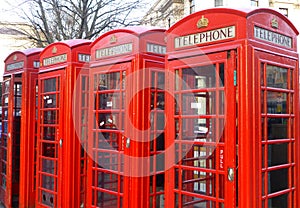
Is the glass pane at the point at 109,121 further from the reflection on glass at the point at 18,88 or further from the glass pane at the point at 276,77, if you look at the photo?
the reflection on glass at the point at 18,88

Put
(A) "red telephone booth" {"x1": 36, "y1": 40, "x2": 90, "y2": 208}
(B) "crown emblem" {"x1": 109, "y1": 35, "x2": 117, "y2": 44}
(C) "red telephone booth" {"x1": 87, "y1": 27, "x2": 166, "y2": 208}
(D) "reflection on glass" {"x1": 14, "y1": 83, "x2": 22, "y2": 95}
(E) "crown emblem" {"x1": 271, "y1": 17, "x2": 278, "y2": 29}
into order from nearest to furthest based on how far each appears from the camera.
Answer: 1. (E) "crown emblem" {"x1": 271, "y1": 17, "x2": 278, "y2": 29}
2. (C) "red telephone booth" {"x1": 87, "y1": 27, "x2": 166, "y2": 208}
3. (B) "crown emblem" {"x1": 109, "y1": 35, "x2": 117, "y2": 44}
4. (A) "red telephone booth" {"x1": 36, "y1": 40, "x2": 90, "y2": 208}
5. (D) "reflection on glass" {"x1": 14, "y1": 83, "x2": 22, "y2": 95}

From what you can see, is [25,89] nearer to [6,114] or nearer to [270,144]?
[6,114]

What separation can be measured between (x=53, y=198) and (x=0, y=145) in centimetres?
264

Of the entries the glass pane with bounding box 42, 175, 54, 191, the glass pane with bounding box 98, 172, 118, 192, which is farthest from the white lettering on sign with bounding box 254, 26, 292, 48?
the glass pane with bounding box 42, 175, 54, 191

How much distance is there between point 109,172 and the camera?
456 cm

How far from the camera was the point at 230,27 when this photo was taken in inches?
132

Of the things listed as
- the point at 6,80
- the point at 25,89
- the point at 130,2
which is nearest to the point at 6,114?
the point at 6,80

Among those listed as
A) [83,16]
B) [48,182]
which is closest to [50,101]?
[48,182]

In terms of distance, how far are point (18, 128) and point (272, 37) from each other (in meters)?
5.09

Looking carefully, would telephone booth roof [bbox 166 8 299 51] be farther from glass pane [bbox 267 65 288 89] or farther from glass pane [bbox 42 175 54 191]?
glass pane [bbox 42 175 54 191]

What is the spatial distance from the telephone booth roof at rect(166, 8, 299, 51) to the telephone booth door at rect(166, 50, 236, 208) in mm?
186

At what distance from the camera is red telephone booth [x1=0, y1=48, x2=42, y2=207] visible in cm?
633

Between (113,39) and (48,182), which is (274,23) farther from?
(48,182)

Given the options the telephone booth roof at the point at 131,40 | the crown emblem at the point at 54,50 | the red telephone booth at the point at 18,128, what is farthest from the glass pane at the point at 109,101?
the red telephone booth at the point at 18,128
